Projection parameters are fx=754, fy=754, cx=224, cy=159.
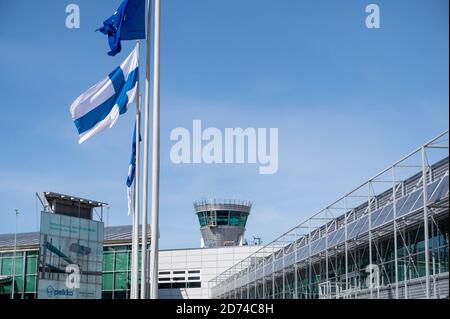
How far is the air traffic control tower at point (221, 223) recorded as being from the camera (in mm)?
111938

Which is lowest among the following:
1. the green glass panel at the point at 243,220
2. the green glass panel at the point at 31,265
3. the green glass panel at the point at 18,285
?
the green glass panel at the point at 18,285

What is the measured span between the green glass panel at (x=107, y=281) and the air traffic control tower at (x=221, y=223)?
1659 inches

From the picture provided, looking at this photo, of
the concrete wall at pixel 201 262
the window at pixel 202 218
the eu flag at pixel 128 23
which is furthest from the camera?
the window at pixel 202 218

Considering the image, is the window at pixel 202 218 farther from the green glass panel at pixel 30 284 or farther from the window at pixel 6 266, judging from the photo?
the green glass panel at pixel 30 284

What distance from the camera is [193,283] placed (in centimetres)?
9475

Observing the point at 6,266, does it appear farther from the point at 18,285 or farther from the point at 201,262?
the point at 201,262

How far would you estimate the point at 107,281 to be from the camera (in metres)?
69.7

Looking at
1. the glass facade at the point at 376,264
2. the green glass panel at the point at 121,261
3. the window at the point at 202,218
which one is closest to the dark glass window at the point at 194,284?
the window at the point at 202,218

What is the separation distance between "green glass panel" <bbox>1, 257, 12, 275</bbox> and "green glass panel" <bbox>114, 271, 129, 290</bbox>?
32.7 ft

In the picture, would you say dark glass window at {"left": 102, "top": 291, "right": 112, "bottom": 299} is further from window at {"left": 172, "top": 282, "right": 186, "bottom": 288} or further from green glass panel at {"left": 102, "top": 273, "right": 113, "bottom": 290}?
window at {"left": 172, "top": 282, "right": 186, "bottom": 288}

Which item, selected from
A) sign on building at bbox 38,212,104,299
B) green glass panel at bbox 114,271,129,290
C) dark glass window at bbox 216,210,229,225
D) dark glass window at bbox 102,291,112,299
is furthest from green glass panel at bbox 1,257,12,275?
dark glass window at bbox 216,210,229,225

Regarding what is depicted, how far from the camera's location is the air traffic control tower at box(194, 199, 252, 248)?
367 feet

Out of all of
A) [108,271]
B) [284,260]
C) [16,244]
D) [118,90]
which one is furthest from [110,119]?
[16,244]
